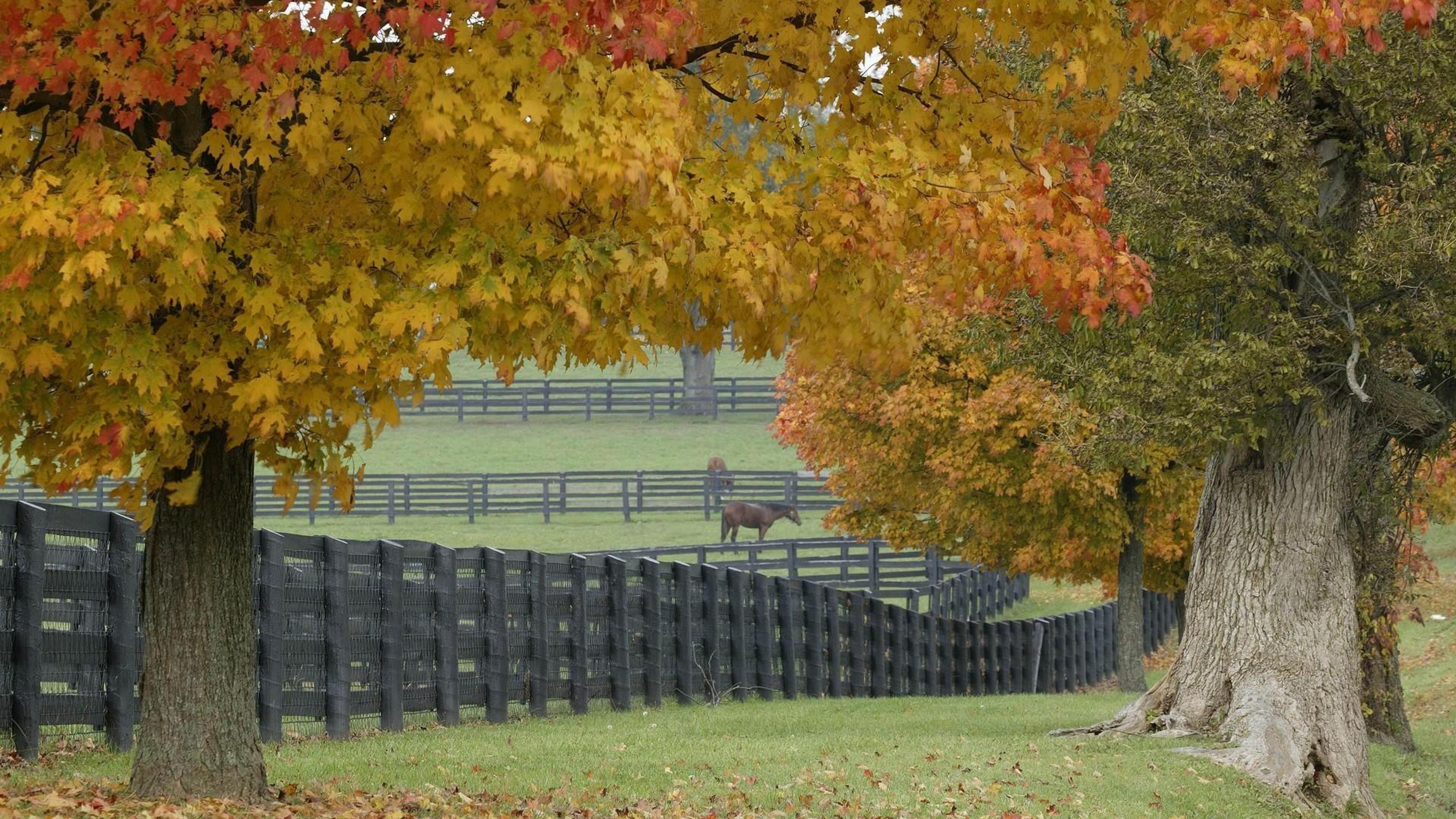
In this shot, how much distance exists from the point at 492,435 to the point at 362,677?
46.3m

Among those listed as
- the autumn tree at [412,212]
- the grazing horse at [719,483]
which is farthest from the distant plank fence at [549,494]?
the autumn tree at [412,212]

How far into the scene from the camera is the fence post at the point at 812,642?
2088 centimetres

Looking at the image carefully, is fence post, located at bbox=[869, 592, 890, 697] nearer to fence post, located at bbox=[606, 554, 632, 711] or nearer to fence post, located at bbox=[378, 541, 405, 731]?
fence post, located at bbox=[606, 554, 632, 711]

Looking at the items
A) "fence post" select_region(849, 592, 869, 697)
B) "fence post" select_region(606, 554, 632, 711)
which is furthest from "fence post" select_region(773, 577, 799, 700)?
"fence post" select_region(606, 554, 632, 711)

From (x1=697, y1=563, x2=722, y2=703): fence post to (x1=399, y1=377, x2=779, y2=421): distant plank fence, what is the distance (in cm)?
4343

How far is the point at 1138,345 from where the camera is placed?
13.7 meters

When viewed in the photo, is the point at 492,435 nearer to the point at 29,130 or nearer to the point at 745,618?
the point at 745,618

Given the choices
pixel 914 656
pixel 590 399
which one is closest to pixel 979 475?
pixel 914 656

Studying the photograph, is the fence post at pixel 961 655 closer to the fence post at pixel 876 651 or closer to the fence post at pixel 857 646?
the fence post at pixel 876 651

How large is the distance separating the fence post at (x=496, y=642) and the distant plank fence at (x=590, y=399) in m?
46.4

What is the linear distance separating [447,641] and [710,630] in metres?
4.91

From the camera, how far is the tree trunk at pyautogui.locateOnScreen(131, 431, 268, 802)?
839cm

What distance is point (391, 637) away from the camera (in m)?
13.9

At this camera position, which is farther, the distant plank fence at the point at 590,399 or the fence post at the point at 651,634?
the distant plank fence at the point at 590,399
